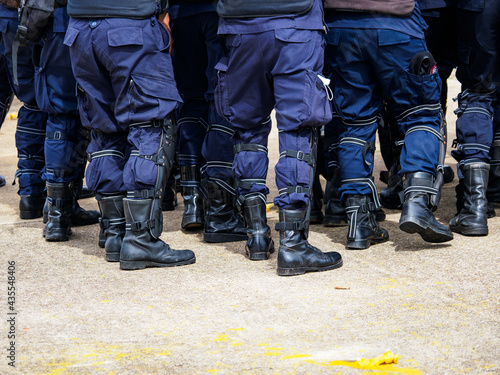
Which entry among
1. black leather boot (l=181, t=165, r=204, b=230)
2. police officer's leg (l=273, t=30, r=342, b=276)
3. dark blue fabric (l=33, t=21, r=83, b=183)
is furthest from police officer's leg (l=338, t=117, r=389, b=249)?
dark blue fabric (l=33, t=21, r=83, b=183)

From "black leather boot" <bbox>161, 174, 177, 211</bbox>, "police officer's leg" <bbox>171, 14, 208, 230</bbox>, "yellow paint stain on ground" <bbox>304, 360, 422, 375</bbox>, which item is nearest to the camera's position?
"yellow paint stain on ground" <bbox>304, 360, 422, 375</bbox>

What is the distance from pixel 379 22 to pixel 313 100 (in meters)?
0.69

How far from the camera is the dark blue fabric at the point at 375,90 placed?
178 inches

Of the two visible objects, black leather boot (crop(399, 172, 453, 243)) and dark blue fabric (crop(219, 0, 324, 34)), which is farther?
black leather boot (crop(399, 172, 453, 243))

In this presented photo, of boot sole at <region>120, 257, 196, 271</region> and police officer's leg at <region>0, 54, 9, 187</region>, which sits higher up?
police officer's leg at <region>0, 54, 9, 187</region>

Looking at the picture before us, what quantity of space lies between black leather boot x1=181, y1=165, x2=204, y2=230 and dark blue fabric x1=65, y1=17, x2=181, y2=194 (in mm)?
910

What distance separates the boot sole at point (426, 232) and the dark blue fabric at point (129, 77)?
4.84 feet

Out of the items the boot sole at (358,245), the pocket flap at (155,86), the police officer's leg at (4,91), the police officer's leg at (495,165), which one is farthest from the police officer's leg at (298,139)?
the police officer's leg at (4,91)

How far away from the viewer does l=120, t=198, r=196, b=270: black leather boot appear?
439 centimetres

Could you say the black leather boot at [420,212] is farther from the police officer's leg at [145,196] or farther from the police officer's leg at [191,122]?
the police officer's leg at [191,122]

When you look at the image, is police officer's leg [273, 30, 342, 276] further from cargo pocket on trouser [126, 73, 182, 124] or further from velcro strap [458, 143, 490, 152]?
velcro strap [458, 143, 490, 152]

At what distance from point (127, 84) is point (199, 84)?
1081mm

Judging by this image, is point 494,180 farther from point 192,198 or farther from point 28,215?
point 28,215

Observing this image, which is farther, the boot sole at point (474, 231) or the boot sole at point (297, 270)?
the boot sole at point (474, 231)
